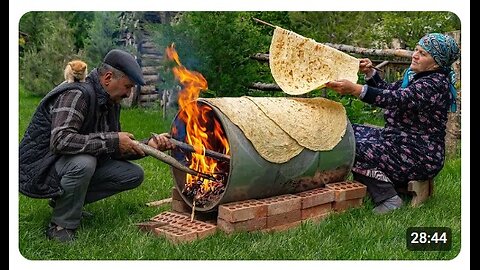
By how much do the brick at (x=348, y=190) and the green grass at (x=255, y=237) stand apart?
71 mm

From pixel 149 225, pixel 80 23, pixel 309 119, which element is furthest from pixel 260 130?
pixel 80 23

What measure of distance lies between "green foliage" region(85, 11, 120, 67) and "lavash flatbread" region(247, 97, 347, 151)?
0.68m

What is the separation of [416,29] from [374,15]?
0.33m

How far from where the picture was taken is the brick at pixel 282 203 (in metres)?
3.33

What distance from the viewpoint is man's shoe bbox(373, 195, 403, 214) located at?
Result: 3660mm

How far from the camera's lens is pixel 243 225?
10.7ft

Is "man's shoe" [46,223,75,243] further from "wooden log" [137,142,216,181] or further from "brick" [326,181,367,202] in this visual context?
"brick" [326,181,367,202]

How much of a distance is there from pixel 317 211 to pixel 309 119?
420 mm

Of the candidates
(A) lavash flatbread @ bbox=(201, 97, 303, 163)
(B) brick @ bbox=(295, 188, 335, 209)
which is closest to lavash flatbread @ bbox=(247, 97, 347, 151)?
(A) lavash flatbread @ bbox=(201, 97, 303, 163)

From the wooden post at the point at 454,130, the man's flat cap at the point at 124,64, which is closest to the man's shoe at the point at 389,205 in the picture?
the wooden post at the point at 454,130

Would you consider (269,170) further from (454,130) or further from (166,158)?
(454,130)

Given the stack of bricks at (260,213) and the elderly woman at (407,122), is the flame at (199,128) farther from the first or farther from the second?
the elderly woman at (407,122)

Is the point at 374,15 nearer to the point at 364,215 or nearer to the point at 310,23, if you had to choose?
the point at 310,23

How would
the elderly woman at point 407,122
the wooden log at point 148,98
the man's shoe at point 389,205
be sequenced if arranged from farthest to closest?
1. the wooden log at point 148,98
2. the man's shoe at point 389,205
3. the elderly woman at point 407,122
